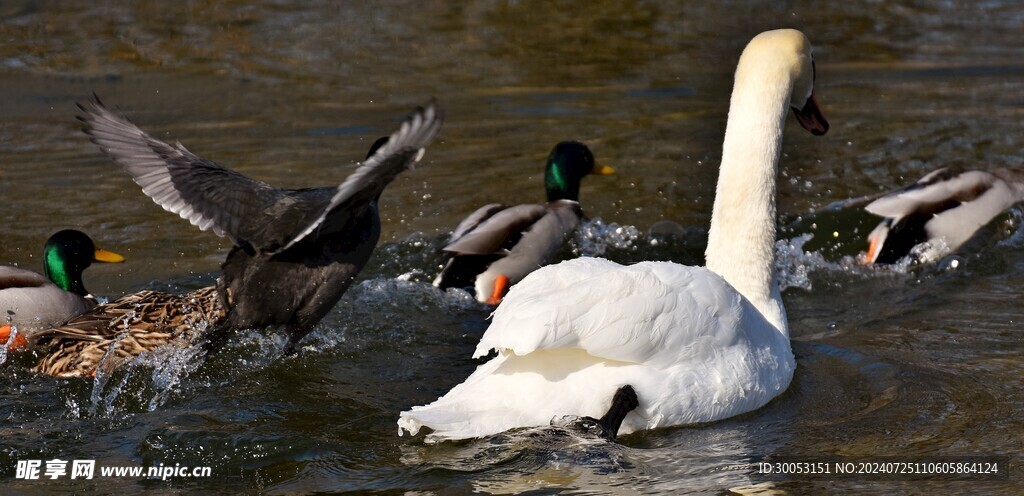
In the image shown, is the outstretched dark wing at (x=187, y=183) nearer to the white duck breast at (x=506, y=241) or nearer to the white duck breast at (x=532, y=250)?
the white duck breast at (x=506, y=241)

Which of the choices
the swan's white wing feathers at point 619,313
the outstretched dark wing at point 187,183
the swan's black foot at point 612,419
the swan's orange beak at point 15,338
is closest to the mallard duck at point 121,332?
the swan's orange beak at point 15,338

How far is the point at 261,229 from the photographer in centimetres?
630

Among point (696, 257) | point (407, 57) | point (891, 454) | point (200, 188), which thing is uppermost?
point (407, 57)

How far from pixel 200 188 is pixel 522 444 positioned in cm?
241

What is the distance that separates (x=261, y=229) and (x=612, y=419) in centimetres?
222

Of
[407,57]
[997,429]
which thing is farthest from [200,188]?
[407,57]

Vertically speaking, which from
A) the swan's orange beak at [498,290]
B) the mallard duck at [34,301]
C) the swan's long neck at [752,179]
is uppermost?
the swan's long neck at [752,179]

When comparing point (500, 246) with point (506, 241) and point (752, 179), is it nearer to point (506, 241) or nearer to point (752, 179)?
point (506, 241)

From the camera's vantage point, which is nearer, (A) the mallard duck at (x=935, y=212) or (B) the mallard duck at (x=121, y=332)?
(B) the mallard duck at (x=121, y=332)

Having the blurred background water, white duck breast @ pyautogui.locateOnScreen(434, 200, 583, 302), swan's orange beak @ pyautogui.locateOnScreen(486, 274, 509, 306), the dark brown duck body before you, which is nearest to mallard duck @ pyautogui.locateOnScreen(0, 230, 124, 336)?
the blurred background water

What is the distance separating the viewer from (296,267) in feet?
21.4

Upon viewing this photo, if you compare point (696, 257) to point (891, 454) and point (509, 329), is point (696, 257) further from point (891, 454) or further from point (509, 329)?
point (509, 329)

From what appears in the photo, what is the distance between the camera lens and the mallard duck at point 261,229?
631 cm

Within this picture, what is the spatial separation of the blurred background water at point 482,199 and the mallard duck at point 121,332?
128mm
